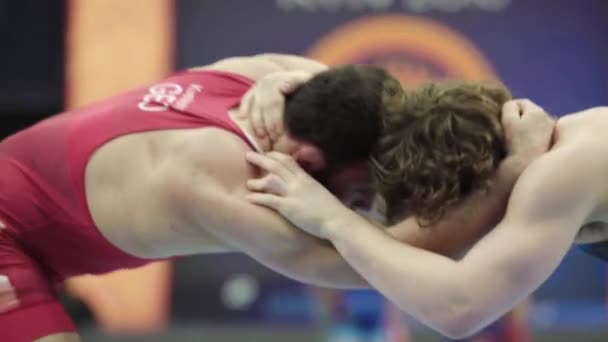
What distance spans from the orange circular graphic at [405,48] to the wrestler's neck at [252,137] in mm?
3601

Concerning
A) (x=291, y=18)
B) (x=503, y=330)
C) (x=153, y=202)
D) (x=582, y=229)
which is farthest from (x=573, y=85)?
(x=153, y=202)

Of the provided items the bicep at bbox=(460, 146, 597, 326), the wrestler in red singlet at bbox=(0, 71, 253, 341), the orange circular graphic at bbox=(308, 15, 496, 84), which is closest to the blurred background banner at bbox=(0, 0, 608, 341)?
the orange circular graphic at bbox=(308, 15, 496, 84)

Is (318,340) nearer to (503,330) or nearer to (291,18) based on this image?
(503,330)

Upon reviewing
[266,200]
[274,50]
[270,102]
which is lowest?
[274,50]

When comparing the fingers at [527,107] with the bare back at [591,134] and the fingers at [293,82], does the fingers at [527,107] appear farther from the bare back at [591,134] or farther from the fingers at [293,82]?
the fingers at [293,82]

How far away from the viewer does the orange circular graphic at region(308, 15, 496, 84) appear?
19.1ft

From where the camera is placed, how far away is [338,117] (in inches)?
84.8

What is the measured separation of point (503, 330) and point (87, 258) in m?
2.23

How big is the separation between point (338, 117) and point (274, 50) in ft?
12.1

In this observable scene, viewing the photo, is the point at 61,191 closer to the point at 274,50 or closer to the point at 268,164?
the point at 268,164

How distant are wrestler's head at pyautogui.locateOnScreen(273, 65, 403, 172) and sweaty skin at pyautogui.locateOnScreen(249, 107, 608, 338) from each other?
13cm

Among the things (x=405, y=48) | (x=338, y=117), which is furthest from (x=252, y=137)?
(x=405, y=48)

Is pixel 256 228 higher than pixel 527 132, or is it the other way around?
pixel 527 132

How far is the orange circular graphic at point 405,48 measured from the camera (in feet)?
19.1
